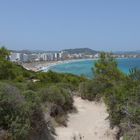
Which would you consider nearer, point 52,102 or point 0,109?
point 0,109

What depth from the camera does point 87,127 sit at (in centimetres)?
1686

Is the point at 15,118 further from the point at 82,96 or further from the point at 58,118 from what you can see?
the point at 82,96

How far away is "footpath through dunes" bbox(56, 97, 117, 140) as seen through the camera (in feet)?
49.9

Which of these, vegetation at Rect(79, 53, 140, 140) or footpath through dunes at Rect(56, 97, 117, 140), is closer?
vegetation at Rect(79, 53, 140, 140)

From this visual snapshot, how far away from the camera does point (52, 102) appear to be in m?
17.3

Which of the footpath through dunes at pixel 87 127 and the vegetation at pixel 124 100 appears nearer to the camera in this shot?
the vegetation at pixel 124 100

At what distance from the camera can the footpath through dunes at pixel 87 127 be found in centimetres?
1522

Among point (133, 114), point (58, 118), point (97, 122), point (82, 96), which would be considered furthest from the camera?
point (82, 96)

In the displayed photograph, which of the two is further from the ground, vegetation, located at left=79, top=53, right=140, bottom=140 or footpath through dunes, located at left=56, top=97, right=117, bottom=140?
vegetation, located at left=79, top=53, right=140, bottom=140

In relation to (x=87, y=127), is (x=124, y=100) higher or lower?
higher

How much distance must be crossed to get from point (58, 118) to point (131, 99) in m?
3.85

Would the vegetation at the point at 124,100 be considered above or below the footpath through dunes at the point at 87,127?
above

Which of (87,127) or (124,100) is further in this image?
(87,127)

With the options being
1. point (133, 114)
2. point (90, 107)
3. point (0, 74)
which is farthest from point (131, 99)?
point (0, 74)
